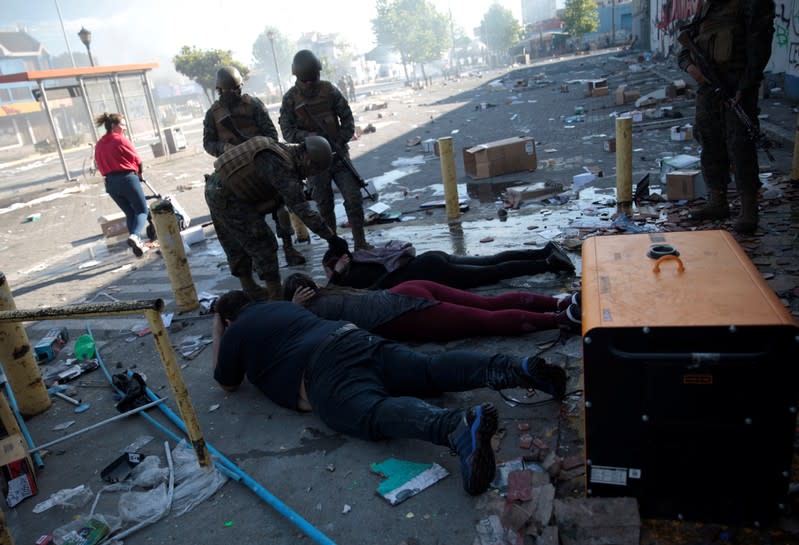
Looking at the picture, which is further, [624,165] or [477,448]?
[624,165]

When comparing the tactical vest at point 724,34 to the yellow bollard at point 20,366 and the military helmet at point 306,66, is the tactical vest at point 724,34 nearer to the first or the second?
the military helmet at point 306,66

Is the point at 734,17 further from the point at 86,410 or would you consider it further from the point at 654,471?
the point at 86,410

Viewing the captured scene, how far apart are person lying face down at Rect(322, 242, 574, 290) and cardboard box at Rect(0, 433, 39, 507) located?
6.70ft

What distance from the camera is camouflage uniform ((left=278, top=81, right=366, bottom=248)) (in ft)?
19.3

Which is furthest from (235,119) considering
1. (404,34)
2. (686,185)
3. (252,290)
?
(404,34)

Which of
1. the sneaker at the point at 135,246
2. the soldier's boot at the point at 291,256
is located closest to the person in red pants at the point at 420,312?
the soldier's boot at the point at 291,256

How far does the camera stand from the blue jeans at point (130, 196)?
7.66 meters

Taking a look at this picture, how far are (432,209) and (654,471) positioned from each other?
19.1 feet

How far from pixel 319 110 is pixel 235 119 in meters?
0.92

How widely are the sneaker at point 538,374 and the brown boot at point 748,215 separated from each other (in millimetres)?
3075

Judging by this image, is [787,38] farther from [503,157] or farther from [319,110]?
[319,110]

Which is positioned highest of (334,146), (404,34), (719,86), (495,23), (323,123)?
(495,23)

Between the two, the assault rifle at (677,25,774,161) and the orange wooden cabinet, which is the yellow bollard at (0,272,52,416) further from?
the assault rifle at (677,25,774,161)

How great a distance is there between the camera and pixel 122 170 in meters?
7.61
